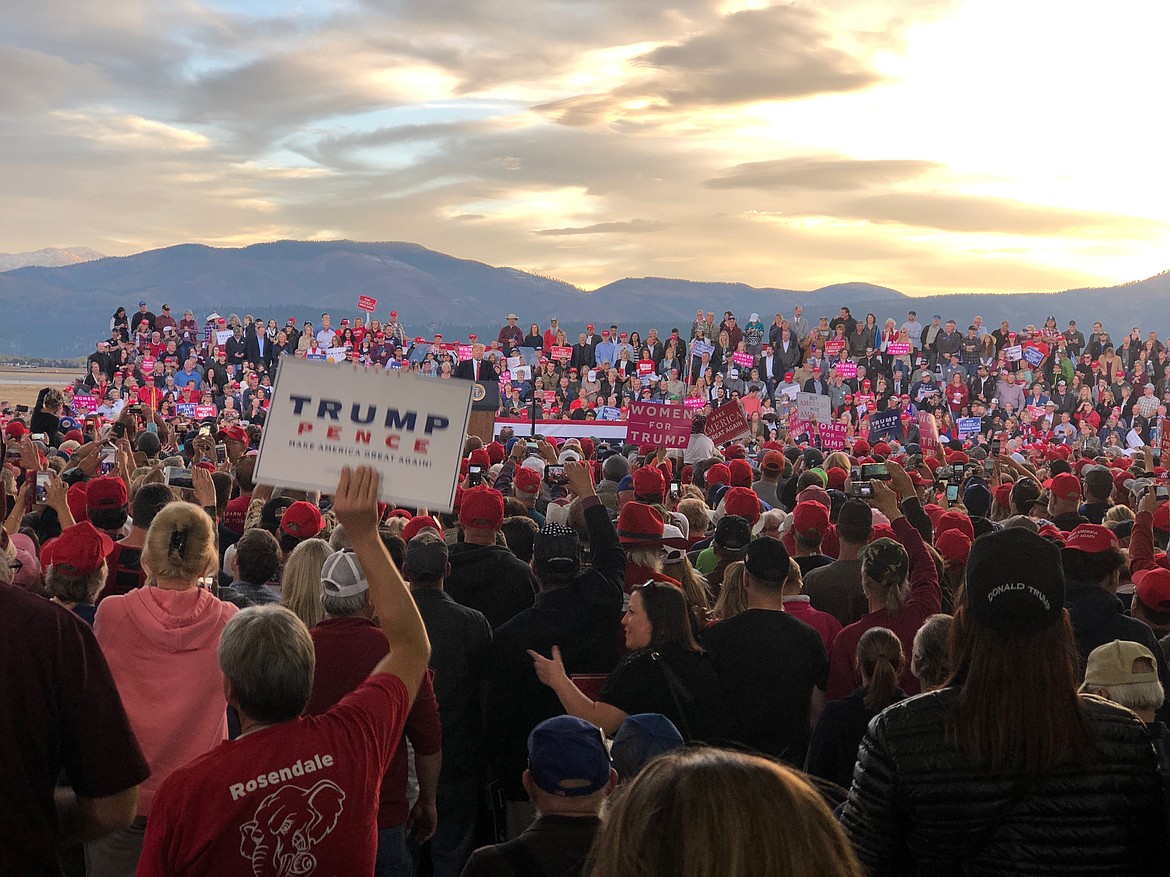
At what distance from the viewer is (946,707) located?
8.45 ft

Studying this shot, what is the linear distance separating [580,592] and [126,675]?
2.04m

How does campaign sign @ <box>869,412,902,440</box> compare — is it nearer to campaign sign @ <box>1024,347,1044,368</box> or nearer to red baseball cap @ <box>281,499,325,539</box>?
red baseball cap @ <box>281,499,325,539</box>

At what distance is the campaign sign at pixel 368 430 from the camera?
3.04m

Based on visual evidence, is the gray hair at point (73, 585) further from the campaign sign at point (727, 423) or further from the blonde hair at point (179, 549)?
the campaign sign at point (727, 423)

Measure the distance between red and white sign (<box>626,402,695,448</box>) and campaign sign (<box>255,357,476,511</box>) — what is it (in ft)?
33.3

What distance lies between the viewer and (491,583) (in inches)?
247

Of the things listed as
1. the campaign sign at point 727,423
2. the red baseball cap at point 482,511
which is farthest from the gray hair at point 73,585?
the campaign sign at point 727,423

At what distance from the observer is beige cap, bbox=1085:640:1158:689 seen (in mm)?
3938

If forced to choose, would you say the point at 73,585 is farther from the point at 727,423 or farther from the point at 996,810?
the point at 727,423

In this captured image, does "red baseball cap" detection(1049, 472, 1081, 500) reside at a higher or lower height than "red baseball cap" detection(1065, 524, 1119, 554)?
lower

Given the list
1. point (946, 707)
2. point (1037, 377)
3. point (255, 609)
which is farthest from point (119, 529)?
point (1037, 377)

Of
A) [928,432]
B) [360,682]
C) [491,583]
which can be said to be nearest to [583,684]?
[491,583]

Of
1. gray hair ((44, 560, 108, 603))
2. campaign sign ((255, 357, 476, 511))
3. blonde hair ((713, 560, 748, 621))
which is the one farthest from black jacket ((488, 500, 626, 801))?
campaign sign ((255, 357, 476, 511))

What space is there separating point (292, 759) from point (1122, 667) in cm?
270
